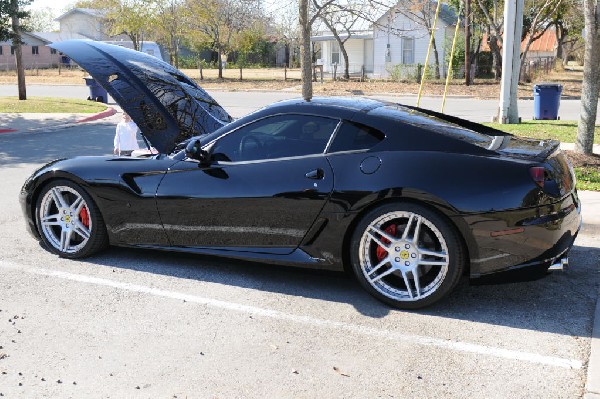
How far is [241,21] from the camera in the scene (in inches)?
1746

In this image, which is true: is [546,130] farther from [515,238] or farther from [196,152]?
[196,152]

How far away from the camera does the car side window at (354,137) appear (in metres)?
4.81

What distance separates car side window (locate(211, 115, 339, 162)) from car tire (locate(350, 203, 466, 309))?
A: 29.6 inches

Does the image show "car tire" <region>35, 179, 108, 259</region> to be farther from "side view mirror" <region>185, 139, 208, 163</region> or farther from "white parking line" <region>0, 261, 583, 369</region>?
"side view mirror" <region>185, 139, 208, 163</region>

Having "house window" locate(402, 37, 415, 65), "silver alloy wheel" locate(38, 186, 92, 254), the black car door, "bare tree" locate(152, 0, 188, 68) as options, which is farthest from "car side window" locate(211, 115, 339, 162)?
"bare tree" locate(152, 0, 188, 68)

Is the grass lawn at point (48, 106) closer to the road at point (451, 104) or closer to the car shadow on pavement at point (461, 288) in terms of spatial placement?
the road at point (451, 104)

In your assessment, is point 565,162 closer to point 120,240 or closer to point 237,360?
point 237,360

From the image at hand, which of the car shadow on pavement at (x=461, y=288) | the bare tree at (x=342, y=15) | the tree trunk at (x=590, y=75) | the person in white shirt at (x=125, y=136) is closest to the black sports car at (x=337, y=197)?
the car shadow on pavement at (x=461, y=288)

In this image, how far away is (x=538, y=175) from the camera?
442cm

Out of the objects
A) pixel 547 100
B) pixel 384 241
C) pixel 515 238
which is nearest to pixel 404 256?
pixel 384 241

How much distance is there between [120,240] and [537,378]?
139 inches

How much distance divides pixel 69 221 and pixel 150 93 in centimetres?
138

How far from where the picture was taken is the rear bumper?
4.36 meters

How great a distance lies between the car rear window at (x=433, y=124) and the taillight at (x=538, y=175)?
42 cm
